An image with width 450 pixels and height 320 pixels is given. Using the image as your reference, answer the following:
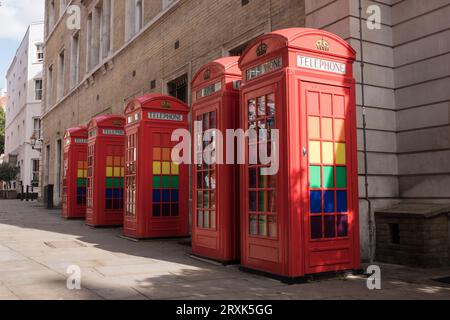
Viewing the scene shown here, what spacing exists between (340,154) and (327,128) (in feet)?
1.35

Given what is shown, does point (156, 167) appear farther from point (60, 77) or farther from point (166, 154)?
point (60, 77)

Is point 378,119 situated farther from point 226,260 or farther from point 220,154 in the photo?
point 226,260

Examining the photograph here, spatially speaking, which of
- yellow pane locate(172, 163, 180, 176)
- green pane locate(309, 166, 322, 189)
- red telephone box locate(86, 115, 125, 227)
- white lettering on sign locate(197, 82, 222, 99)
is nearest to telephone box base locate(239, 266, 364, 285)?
green pane locate(309, 166, 322, 189)

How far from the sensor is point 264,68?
638 centimetres

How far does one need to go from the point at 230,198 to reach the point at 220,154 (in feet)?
2.30

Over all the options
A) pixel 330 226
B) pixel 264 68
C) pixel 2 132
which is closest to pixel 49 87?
pixel 264 68

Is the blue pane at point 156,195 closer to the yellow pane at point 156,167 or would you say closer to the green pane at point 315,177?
the yellow pane at point 156,167

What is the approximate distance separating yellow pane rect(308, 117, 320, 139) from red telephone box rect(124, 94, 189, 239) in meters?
4.95

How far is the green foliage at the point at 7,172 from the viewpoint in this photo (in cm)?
3997

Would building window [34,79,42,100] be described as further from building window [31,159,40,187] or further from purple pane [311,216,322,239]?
purple pane [311,216,322,239]

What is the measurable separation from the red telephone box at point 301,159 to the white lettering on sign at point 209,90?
2.79ft

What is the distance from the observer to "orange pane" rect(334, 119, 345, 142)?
6328mm

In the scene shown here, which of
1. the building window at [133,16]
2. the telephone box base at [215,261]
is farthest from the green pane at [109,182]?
the building window at [133,16]

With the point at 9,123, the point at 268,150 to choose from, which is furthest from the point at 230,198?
the point at 9,123
